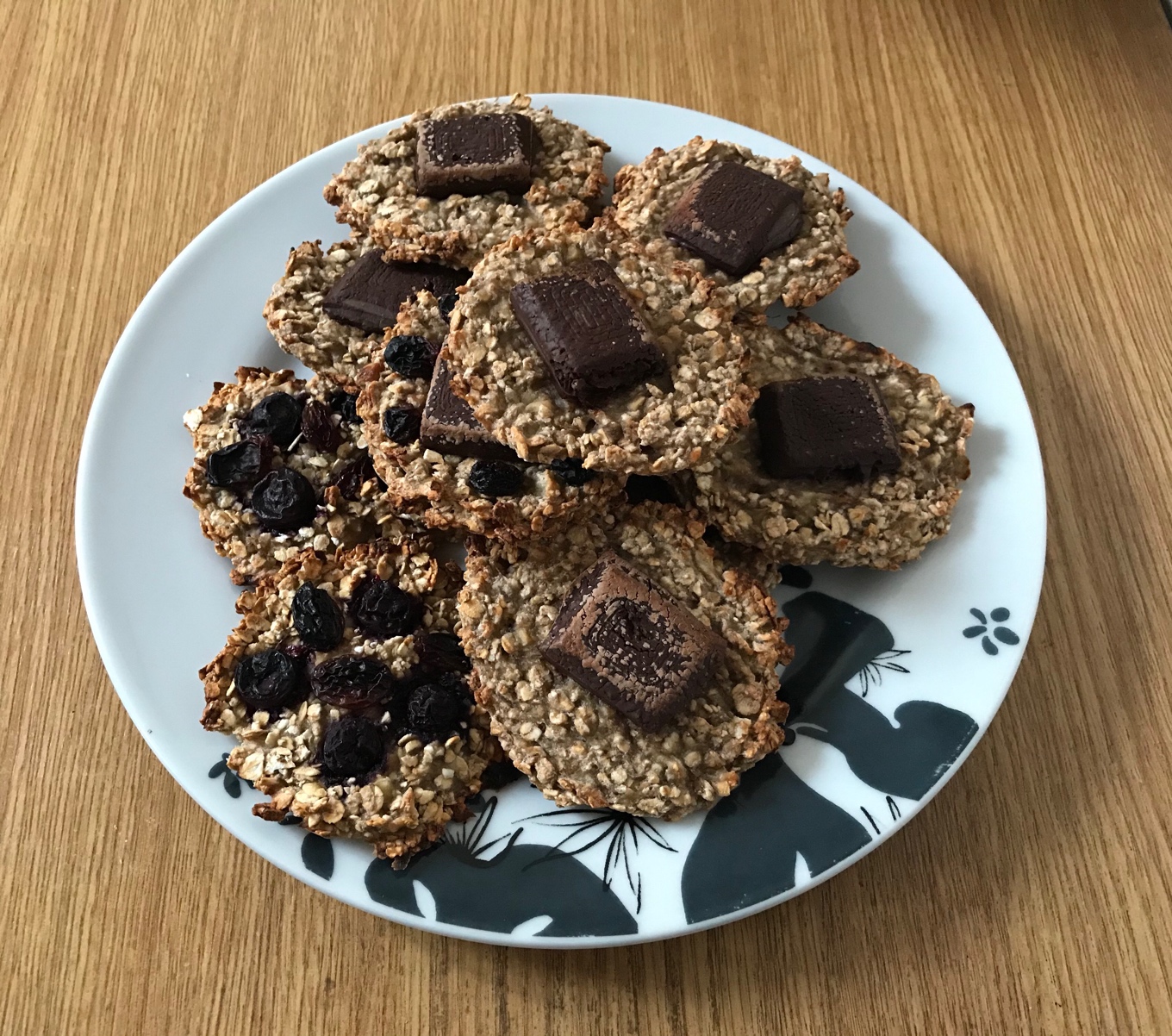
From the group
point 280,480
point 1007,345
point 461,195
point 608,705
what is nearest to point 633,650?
point 608,705

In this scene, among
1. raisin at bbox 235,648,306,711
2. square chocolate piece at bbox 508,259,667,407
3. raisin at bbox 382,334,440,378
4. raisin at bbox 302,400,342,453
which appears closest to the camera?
square chocolate piece at bbox 508,259,667,407

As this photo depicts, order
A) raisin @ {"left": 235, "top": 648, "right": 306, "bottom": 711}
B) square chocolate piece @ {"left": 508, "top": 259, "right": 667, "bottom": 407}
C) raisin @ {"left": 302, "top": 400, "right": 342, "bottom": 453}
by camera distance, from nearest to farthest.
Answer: square chocolate piece @ {"left": 508, "top": 259, "right": 667, "bottom": 407}
raisin @ {"left": 235, "top": 648, "right": 306, "bottom": 711}
raisin @ {"left": 302, "top": 400, "right": 342, "bottom": 453}

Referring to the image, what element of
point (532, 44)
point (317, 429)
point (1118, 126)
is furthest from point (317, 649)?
point (1118, 126)

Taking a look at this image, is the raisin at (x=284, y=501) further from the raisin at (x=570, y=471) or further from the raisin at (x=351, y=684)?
the raisin at (x=570, y=471)

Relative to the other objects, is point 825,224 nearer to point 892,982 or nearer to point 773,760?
point 773,760

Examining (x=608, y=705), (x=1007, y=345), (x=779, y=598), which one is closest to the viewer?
(x=608, y=705)

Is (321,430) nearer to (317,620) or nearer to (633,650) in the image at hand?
(317,620)

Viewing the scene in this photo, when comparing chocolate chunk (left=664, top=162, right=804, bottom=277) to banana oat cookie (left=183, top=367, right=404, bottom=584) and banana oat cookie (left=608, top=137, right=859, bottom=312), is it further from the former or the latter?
banana oat cookie (left=183, top=367, right=404, bottom=584)

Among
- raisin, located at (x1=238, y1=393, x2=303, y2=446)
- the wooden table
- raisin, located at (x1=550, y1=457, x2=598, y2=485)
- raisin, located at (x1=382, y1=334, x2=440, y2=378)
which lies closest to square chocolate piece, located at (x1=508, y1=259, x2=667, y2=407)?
raisin, located at (x1=550, y1=457, x2=598, y2=485)
